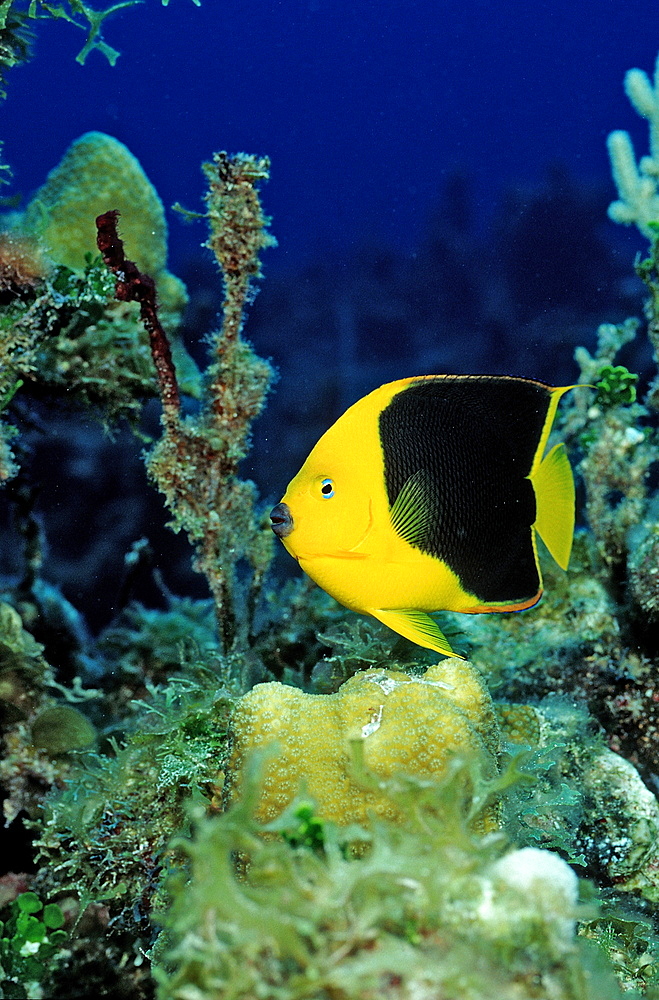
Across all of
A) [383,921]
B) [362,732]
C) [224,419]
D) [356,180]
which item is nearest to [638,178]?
[224,419]

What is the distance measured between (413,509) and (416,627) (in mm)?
321

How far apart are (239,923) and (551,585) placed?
292 cm

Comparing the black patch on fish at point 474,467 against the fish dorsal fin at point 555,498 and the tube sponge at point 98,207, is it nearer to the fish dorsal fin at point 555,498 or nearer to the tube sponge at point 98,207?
Answer: the fish dorsal fin at point 555,498

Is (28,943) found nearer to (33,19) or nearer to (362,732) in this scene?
(362,732)

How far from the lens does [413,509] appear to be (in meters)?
1.66

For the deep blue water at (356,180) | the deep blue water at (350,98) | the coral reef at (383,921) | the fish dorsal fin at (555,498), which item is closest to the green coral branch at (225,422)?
the fish dorsal fin at (555,498)

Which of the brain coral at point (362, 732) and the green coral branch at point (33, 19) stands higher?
the green coral branch at point (33, 19)

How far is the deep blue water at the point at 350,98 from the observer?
28.8ft

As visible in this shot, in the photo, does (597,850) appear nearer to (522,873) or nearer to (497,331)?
(522,873)

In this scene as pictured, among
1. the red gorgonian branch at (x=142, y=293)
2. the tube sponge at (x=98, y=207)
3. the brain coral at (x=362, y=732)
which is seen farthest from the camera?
the tube sponge at (x=98, y=207)

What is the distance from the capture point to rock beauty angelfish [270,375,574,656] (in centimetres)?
164

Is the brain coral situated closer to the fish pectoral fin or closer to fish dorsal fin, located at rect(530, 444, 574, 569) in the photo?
the fish pectoral fin

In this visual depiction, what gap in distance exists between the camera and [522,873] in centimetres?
81

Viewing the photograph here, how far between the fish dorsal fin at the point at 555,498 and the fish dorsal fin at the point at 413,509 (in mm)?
354
